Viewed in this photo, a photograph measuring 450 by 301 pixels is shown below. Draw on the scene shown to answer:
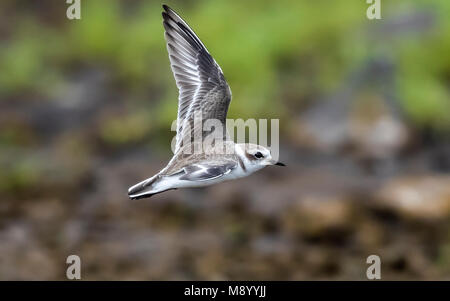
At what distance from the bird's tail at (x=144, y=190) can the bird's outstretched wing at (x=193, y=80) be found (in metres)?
0.97

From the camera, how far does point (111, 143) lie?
14.5 metres

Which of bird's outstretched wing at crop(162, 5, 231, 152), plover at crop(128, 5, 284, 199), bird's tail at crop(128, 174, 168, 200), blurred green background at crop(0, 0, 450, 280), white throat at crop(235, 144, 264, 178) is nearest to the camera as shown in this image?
bird's tail at crop(128, 174, 168, 200)

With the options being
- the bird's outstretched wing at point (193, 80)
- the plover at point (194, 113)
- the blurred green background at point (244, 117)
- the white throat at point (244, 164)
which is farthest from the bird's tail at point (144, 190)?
the blurred green background at point (244, 117)

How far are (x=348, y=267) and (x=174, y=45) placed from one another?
224 inches

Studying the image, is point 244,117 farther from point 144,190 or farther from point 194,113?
point 144,190

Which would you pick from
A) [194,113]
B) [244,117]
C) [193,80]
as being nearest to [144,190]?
[194,113]

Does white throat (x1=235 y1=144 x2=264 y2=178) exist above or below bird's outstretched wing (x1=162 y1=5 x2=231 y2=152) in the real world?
below

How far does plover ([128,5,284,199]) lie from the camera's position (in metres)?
6.64

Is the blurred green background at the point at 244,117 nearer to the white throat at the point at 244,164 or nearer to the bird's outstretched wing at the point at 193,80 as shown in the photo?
the bird's outstretched wing at the point at 193,80

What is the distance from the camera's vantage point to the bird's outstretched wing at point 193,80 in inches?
299

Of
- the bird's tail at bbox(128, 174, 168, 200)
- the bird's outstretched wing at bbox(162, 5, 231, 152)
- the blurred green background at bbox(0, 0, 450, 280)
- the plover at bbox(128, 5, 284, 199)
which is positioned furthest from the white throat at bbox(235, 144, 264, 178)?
the blurred green background at bbox(0, 0, 450, 280)

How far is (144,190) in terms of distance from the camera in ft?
21.1

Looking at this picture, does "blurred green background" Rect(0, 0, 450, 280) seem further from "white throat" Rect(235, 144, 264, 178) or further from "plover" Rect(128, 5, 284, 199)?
"white throat" Rect(235, 144, 264, 178)

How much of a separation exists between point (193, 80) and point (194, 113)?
0.31 metres
